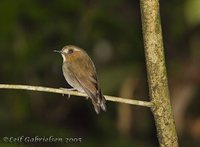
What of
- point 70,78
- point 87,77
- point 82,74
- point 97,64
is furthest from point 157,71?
point 97,64

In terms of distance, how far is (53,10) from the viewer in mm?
5848

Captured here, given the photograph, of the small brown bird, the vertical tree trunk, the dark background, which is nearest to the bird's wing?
the small brown bird

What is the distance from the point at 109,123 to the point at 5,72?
1320mm

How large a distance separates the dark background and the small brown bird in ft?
2.26

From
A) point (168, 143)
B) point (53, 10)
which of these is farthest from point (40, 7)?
point (168, 143)

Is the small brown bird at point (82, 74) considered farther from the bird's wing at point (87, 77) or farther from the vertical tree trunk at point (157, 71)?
the vertical tree trunk at point (157, 71)

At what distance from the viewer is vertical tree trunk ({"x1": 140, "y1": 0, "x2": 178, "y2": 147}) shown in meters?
2.04

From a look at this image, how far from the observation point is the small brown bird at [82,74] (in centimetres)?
378

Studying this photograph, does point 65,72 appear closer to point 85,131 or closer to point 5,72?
point 5,72

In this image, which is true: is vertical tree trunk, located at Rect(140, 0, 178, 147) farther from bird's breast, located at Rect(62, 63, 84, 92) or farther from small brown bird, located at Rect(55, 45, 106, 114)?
bird's breast, located at Rect(62, 63, 84, 92)

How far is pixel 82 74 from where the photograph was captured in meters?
4.14

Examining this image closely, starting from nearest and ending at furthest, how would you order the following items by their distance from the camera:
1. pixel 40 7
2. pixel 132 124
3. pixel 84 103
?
pixel 40 7 < pixel 132 124 < pixel 84 103

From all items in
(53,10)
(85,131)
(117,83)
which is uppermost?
(53,10)

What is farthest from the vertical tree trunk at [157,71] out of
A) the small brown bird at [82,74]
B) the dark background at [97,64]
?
the dark background at [97,64]
